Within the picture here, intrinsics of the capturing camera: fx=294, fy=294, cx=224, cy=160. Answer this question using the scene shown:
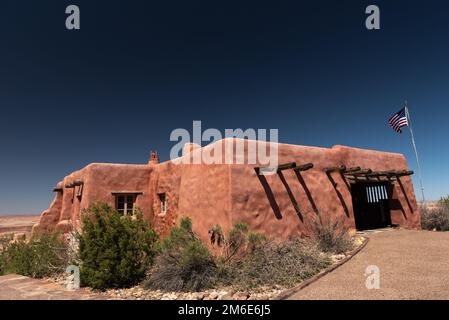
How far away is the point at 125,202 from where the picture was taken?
13.0 m

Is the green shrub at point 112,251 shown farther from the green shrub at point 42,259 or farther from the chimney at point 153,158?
the chimney at point 153,158

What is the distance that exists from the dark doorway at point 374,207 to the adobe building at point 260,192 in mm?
40

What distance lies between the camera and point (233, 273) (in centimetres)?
644

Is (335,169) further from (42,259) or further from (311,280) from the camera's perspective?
(42,259)

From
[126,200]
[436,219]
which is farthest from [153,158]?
[436,219]

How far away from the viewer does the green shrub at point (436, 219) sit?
42.2 feet

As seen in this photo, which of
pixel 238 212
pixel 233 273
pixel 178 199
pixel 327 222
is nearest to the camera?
pixel 233 273

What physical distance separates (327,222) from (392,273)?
3.29 meters

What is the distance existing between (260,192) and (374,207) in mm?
7702

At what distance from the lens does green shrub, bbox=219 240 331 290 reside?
5.96 m

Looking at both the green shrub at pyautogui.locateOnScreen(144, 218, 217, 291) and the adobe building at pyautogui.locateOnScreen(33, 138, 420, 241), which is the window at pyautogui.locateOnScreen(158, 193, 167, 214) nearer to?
the adobe building at pyautogui.locateOnScreen(33, 138, 420, 241)

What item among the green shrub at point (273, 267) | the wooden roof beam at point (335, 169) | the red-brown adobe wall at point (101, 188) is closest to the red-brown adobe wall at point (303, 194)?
the wooden roof beam at point (335, 169)
